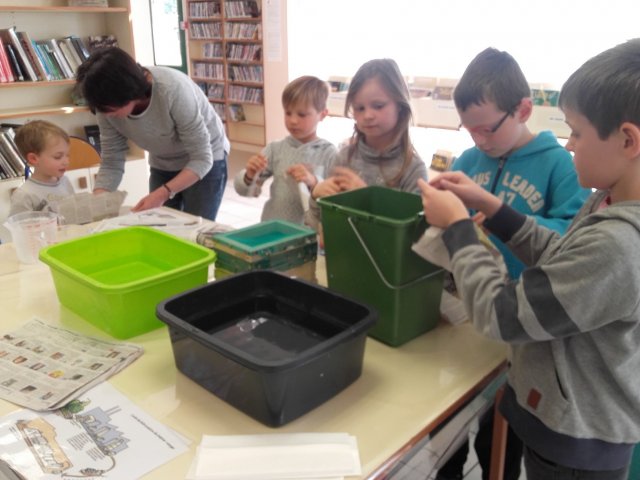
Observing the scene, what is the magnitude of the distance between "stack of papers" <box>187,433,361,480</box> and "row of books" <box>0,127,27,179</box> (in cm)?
324

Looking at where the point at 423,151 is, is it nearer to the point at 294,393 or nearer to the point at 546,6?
the point at 546,6

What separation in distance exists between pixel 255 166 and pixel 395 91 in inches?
21.8

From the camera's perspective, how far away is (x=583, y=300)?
765mm

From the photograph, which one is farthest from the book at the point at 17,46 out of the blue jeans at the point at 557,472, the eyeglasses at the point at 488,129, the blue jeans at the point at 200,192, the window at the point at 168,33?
the blue jeans at the point at 557,472

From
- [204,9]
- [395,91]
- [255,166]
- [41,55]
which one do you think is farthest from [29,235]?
[204,9]

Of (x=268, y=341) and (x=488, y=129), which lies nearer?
(x=268, y=341)

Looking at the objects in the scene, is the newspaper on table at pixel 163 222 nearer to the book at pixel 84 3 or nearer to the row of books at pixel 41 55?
the row of books at pixel 41 55

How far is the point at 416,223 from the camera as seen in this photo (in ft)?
3.42

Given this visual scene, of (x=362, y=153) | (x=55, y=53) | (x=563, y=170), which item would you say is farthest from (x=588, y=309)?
(x=55, y=53)

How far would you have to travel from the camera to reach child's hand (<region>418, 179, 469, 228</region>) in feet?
3.14

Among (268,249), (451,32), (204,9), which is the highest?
(204,9)

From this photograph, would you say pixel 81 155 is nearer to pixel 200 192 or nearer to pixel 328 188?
pixel 200 192

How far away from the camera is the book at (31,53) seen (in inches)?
137

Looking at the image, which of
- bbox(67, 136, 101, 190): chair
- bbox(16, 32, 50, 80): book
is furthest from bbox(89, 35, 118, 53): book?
bbox(67, 136, 101, 190): chair
